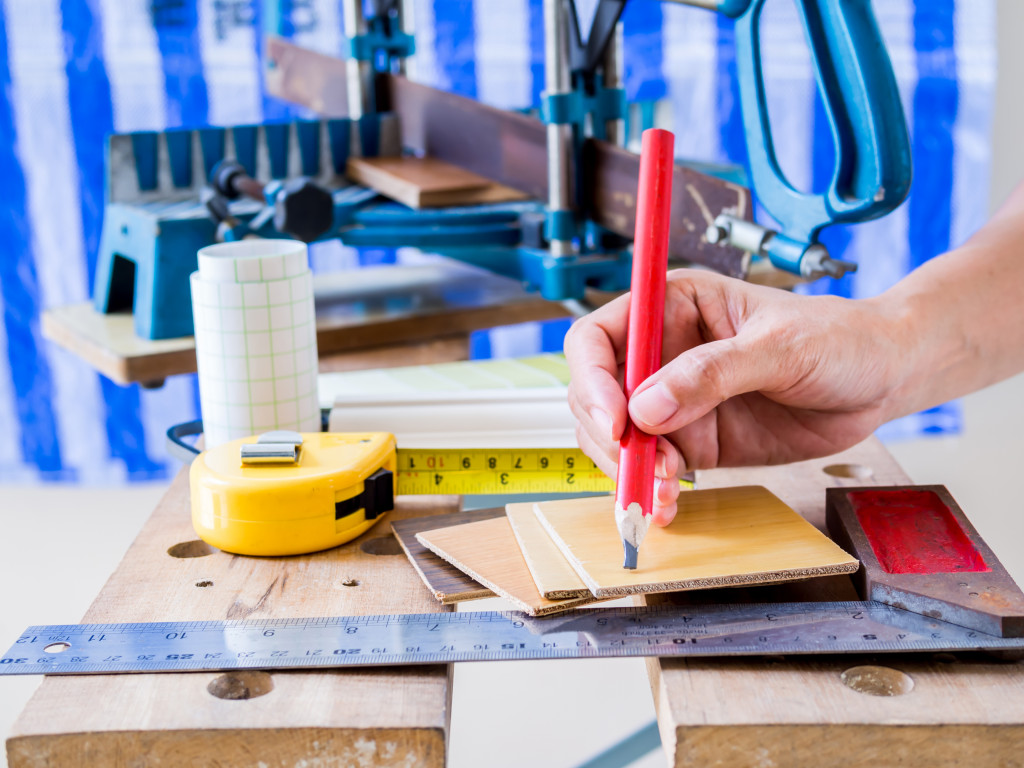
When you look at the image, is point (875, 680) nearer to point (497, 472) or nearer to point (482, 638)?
point (482, 638)

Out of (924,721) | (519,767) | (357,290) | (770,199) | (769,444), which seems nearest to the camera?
(924,721)

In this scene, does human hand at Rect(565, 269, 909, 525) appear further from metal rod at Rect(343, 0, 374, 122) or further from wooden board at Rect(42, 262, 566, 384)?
metal rod at Rect(343, 0, 374, 122)

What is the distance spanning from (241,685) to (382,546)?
21cm

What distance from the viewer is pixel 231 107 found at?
2.53m

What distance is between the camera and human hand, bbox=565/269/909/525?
73 centimetres

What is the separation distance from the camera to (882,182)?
99 centimetres

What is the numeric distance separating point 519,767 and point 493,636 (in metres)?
1.31

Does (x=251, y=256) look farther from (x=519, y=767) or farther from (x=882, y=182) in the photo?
(x=519, y=767)

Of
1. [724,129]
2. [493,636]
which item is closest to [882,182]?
[493,636]

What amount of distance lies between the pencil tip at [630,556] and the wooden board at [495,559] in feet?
0.11

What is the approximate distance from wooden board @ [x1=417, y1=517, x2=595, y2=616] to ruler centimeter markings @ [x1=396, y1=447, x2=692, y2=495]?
11 centimetres

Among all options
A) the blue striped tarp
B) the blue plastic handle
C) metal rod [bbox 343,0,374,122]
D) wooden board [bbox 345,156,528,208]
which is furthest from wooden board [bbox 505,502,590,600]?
the blue striped tarp

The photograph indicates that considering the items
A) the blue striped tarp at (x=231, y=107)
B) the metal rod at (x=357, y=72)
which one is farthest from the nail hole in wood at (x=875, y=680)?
the blue striped tarp at (x=231, y=107)

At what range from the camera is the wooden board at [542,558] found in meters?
0.67
